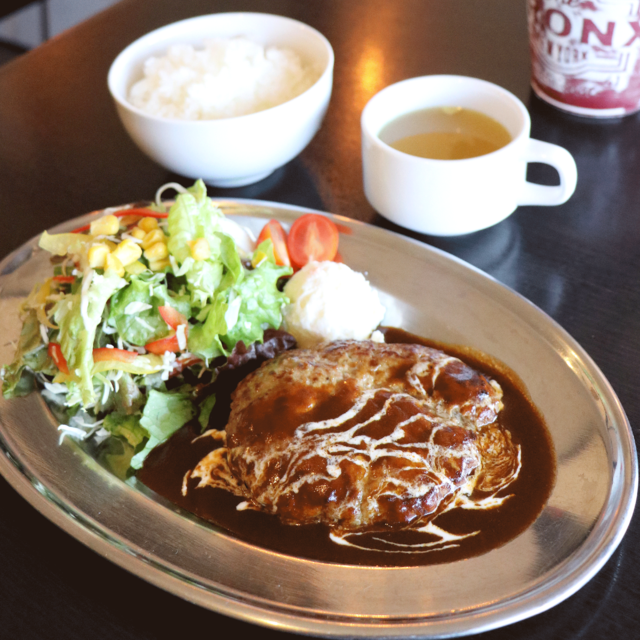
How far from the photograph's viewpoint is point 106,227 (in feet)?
6.10

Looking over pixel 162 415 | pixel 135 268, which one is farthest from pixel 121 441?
pixel 135 268

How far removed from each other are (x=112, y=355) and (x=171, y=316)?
0.18 metres

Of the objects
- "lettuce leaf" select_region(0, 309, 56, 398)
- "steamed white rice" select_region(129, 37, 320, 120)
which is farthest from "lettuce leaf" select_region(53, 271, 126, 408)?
"steamed white rice" select_region(129, 37, 320, 120)

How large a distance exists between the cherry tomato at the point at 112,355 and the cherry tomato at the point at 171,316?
0.12 metres

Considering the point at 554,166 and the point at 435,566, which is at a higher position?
the point at 554,166

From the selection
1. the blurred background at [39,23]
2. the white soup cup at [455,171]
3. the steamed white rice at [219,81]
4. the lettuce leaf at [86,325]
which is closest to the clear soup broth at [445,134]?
the white soup cup at [455,171]

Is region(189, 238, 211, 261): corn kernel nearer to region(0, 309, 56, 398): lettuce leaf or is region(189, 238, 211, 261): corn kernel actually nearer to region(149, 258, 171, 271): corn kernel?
region(149, 258, 171, 271): corn kernel

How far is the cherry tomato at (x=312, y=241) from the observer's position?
211 centimetres

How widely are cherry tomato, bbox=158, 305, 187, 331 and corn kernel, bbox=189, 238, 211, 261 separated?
15 centimetres

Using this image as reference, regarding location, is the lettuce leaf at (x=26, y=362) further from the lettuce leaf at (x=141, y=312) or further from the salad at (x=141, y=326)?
the lettuce leaf at (x=141, y=312)

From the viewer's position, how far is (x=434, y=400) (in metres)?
1.64

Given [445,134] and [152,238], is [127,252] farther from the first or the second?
[445,134]

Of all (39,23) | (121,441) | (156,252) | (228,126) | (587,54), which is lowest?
(39,23)

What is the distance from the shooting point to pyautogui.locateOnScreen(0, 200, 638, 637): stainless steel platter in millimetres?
1288
